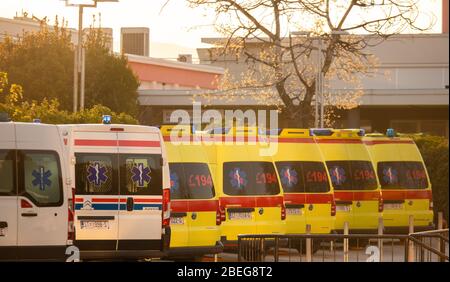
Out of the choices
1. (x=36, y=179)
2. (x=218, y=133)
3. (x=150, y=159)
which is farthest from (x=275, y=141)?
(x=36, y=179)

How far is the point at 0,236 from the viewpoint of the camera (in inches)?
740

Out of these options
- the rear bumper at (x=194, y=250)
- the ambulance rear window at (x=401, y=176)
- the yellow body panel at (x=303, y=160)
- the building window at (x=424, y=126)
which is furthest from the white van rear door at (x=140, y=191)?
the building window at (x=424, y=126)

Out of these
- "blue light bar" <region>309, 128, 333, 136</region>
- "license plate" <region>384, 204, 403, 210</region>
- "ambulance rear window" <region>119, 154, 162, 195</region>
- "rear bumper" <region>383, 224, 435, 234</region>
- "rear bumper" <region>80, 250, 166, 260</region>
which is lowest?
"rear bumper" <region>383, 224, 435, 234</region>

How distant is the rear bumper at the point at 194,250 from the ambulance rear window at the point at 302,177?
3908mm

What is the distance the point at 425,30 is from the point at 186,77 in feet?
111

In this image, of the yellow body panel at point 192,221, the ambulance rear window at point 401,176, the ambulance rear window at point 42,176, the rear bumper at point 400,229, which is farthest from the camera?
the ambulance rear window at point 401,176

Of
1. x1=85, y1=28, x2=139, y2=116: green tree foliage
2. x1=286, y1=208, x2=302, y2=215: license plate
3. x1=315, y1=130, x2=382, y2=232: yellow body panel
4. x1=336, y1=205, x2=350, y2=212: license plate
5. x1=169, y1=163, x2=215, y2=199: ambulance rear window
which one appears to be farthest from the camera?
x1=85, y1=28, x2=139, y2=116: green tree foliage

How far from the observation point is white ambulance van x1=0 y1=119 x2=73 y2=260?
18.9 metres

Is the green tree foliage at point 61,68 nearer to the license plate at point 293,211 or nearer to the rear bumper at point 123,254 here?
the license plate at point 293,211

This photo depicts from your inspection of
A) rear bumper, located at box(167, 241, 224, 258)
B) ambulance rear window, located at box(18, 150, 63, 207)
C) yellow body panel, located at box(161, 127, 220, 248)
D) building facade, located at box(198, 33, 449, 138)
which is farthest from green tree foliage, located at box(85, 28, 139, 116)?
ambulance rear window, located at box(18, 150, 63, 207)

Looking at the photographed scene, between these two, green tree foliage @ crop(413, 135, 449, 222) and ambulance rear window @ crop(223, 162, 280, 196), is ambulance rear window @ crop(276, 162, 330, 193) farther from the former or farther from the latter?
green tree foliage @ crop(413, 135, 449, 222)

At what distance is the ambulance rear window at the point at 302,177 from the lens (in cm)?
2756

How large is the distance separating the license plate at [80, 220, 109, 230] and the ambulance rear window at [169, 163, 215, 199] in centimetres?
216
